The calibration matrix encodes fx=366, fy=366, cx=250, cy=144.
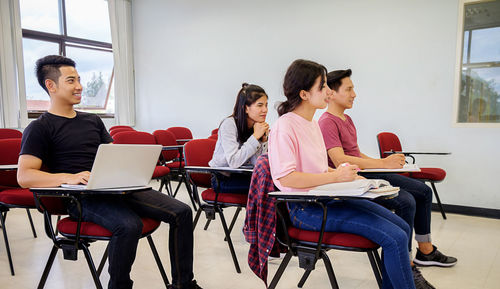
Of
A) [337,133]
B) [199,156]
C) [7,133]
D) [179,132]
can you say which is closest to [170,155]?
[179,132]

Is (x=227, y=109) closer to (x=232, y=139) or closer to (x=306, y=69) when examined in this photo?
(x=232, y=139)

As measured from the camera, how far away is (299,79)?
1626 millimetres

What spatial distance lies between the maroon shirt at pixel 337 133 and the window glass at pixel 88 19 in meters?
5.42

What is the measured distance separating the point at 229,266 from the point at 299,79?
4.61ft

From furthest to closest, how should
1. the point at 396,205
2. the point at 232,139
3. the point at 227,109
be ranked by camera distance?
the point at 227,109 → the point at 232,139 → the point at 396,205

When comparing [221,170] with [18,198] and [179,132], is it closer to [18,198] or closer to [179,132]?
[18,198]

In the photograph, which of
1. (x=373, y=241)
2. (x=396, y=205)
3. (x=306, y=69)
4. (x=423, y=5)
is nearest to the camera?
(x=373, y=241)

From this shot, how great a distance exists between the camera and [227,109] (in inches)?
221

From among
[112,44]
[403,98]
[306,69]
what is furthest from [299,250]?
[112,44]

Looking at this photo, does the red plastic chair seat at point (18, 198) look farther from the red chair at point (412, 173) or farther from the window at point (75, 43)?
the window at point (75, 43)

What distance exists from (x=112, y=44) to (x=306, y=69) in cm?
562

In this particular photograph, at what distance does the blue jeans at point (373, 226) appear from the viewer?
137 cm

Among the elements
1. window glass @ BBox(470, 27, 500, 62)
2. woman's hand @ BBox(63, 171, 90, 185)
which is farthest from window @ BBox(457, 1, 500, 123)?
woman's hand @ BBox(63, 171, 90, 185)

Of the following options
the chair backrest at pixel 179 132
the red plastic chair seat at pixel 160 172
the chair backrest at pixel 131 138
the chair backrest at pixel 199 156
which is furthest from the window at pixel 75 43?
the chair backrest at pixel 199 156
